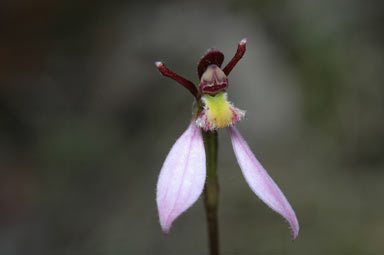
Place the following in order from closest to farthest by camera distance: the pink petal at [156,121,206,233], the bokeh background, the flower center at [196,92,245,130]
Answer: the pink petal at [156,121,206,233], the flower center at [196,92,245,130], the bokeh background

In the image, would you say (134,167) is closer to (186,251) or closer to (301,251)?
(186,251)

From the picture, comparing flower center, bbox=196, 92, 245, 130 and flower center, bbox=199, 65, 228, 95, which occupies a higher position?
flower center, bbox=199, 65, 228, 95

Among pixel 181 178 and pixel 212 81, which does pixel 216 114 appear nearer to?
pixel 212 81

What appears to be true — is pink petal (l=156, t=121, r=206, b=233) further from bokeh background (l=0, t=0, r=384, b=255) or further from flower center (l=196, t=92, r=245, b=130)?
bokeh background (l=0, t=0, r=384, b=255)

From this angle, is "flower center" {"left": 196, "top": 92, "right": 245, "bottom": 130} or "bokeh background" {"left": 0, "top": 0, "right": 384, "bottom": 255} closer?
"flower center" {"left": 196, "top": 92, "right": 245, "bottom": 130}

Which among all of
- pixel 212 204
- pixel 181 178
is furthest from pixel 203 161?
pixel 212 204

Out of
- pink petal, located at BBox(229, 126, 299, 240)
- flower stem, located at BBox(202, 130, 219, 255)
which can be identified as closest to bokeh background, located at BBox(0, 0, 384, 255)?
flower stem, located at BBox(202, 130, 219, 255)

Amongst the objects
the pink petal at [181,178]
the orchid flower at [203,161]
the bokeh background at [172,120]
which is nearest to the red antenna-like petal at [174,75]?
the orchid flower at [203,161]
